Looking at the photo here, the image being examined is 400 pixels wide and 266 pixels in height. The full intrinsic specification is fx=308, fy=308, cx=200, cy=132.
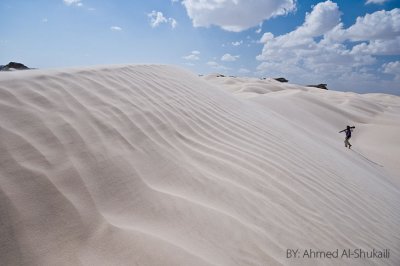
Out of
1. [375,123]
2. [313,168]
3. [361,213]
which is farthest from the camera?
[375,123]

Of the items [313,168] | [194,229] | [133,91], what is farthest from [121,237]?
[313,168]

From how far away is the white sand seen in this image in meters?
1.80

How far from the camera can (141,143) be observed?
2881 mm

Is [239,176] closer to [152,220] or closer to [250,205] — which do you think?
[250,205]

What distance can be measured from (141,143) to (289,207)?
1451 millimetres

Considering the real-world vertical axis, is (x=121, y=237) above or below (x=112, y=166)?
below

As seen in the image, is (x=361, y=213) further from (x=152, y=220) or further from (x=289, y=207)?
(x=152, y=220)

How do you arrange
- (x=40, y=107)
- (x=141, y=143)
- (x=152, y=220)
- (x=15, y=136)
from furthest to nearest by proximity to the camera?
1. (x=141, y=143)
2. (x=40, y=107)
3. (x=15, y=136)
4. (x=152, y=220)

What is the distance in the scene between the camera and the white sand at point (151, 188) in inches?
70.8

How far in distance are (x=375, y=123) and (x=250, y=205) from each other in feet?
48.4

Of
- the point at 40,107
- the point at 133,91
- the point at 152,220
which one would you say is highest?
the point at 133,91

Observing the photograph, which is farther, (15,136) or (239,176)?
(239,176)

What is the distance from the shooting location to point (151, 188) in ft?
7.74

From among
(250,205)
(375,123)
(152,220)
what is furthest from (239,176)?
(375,123)
